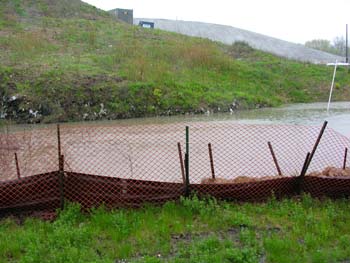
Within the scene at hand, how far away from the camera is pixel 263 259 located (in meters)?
4.84

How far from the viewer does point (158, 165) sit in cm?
1088

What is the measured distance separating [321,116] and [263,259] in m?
18.8

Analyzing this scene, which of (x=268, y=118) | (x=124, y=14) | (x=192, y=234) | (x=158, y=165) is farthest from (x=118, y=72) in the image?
(x=124, y=14)

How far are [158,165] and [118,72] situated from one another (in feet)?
55.6

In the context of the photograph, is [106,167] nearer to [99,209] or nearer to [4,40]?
[99,209]

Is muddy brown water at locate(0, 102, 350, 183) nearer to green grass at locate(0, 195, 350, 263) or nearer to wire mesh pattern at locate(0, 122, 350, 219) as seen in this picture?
wire mesh pattern at locate(0, 122, 350, 219)

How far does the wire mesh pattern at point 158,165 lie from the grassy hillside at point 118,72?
3979 mm

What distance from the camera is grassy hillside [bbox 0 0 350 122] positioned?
74.7 feet

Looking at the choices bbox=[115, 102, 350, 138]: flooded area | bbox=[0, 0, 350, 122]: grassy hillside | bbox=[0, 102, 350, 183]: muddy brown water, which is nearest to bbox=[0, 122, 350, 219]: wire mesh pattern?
bbox=[0, 102, 350, 183]: muddy brown water

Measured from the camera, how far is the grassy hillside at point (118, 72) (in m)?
22.8

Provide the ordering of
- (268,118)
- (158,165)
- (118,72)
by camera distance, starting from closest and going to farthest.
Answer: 1. (158,165)
2. (268,118)
3. (118,72)

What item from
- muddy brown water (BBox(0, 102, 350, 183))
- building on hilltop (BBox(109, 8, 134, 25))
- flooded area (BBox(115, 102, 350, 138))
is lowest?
flooded area (BBox(115, 102, 350, 138))

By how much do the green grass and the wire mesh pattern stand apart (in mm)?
241

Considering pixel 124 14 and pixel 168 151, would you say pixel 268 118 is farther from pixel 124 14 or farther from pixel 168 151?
pixel 124 14
